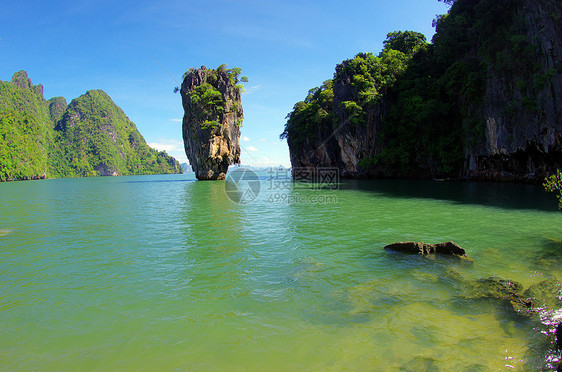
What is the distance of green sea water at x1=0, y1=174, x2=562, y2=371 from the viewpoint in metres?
3.90

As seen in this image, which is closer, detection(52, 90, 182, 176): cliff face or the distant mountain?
the distant mountain

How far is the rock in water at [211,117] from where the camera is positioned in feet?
166

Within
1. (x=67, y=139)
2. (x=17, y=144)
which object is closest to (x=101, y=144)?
(x=67, y=139)

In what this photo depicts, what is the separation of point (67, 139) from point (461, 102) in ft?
538

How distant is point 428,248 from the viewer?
8.09 m

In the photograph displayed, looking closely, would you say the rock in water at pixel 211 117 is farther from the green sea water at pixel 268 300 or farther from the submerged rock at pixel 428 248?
the submerged rock at pixel 428 248

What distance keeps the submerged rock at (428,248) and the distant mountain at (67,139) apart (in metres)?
107

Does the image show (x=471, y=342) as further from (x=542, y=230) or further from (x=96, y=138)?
(x=96, y=138)

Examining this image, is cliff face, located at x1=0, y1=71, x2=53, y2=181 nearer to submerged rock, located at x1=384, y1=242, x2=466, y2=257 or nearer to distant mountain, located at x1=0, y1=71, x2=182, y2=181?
distant mountain, located at x1=0, y1=71, x2=182, y2=181

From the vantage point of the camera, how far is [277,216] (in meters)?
15.1

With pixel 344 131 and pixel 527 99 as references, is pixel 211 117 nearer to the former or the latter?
pixel 344 131

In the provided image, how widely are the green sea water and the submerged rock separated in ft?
1.51

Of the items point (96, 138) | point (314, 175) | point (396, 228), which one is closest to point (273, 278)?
point (396, 228)

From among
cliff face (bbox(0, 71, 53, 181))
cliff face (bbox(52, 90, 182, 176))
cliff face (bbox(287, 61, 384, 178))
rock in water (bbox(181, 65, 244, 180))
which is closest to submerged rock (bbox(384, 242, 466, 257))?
cliff face (bbox(287, 61, 384, 178))
